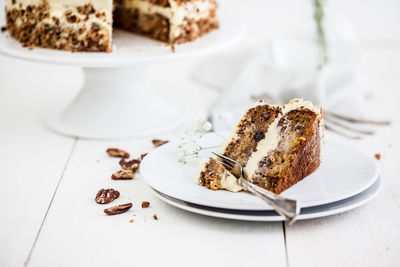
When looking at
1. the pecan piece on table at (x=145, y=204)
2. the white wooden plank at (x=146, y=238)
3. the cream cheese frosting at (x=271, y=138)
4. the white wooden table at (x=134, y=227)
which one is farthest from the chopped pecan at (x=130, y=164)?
the cream cheese frosting at (x=271, y=138)

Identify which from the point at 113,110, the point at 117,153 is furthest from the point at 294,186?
the point at 113,110

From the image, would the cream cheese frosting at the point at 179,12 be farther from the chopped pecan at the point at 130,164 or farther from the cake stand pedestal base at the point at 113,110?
the chopped pecan at the point at 130,164

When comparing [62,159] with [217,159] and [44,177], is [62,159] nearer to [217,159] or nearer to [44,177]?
[44,177]

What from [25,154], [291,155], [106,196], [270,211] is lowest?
[25,154]

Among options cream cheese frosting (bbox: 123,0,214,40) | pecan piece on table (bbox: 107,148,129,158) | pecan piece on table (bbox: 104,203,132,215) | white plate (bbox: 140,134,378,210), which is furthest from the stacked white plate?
cream cheese frosting (bbox: 123,0,214,40)

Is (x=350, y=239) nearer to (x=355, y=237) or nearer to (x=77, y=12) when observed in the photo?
(x=355, y=237)

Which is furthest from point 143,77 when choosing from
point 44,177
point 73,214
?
point 73,214
